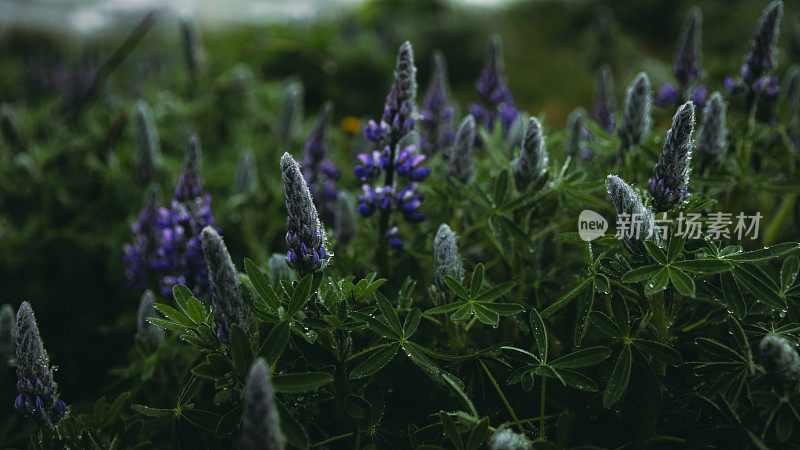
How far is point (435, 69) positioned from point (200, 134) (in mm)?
2284

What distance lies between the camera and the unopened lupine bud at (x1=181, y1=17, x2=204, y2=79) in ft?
12.7

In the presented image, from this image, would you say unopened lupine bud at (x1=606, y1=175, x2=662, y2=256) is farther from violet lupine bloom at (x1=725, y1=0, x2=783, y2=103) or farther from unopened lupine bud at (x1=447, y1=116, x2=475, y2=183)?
violet lupine bloom at (x1=725, y1=0, x2=783, y2=103)

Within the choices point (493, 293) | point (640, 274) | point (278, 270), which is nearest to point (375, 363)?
point (493, 293)

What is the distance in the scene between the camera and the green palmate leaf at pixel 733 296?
1427 millimetres

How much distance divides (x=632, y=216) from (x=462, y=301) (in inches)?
20.2

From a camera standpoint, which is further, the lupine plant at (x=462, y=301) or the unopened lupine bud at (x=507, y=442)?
the lupine plant at (x=462, y=301)

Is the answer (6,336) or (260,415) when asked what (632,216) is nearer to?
(260,415)

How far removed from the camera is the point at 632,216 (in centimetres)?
141

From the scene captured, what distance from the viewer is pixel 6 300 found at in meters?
2.79

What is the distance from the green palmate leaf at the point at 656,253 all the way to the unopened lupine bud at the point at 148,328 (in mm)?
1671

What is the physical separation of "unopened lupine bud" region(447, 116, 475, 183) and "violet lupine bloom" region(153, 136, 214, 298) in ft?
3.11

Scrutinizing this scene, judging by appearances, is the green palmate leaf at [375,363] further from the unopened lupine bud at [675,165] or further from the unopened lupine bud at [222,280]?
the unopened lupine bud at [675,165]

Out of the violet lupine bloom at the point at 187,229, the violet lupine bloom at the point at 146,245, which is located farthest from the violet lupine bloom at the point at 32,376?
the violet lupine bloom at the point at 146,245

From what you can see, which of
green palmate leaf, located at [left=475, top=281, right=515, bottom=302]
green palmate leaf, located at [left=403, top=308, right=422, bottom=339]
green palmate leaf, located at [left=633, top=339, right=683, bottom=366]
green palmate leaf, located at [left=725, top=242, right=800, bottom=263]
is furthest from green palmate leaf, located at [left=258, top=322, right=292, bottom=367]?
green palmate leaf, located at [left=725, top=242, right=800, bottom=263]
